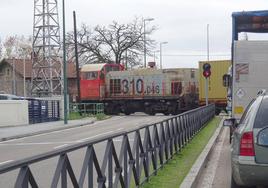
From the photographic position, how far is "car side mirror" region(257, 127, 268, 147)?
7.25m

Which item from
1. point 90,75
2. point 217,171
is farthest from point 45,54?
point 217,171

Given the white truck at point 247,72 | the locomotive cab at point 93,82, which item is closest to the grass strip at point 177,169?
the white truck at point 247,72

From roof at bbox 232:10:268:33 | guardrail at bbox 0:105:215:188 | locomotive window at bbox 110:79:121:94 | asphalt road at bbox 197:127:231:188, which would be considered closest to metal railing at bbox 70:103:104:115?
locomotive window at bbox 110:79:121:94

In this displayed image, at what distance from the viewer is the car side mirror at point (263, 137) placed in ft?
23.8

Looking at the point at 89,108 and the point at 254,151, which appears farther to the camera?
the point at 89,108

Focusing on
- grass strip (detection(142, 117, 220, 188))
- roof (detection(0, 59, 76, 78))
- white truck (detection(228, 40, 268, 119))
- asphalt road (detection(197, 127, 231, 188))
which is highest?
roof (detection(0, 59, 76, 78))

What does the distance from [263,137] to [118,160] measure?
6.53 feet

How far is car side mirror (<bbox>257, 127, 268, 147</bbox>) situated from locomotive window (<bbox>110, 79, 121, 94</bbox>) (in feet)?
129

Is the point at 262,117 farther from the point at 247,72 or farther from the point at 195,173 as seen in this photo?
the point at 247,72

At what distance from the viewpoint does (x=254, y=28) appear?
16.8m

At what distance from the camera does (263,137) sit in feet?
23.9

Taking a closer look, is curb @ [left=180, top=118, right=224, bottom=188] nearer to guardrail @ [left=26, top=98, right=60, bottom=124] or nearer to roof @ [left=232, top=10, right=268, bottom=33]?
roof @ [left=232, top=10, right=268, bottom=33]

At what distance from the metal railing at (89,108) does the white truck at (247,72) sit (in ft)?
103

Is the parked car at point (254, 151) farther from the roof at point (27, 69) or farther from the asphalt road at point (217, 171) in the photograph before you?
the roof at point (27, 69)
